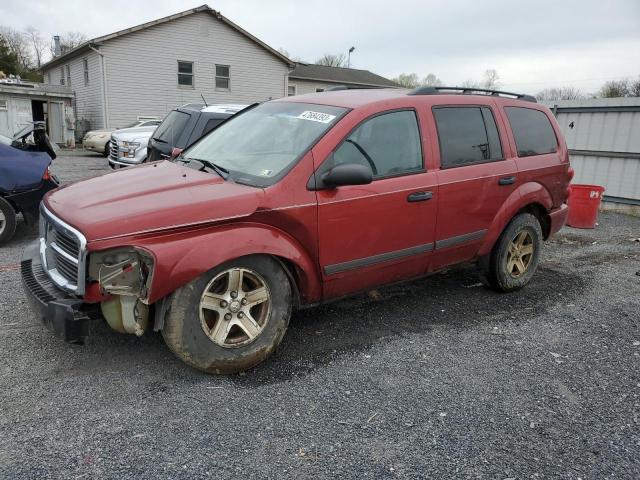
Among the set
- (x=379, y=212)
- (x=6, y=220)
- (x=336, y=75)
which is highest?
(x=336, y=75)

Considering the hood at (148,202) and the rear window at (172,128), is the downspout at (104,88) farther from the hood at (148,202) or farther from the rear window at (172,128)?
the hood at (148,202)

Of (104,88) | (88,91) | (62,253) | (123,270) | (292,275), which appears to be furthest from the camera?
Result: (88,91)

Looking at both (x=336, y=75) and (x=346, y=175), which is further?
(x=336, y=75)

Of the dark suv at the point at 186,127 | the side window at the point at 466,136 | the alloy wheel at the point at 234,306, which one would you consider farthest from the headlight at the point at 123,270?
the dark suv at the point at 186,127

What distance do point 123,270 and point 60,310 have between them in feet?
1.43

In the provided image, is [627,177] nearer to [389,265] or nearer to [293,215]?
[389,265]

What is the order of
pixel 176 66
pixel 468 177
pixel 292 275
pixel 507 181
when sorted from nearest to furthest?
pixel 292 275 → pixel 468 177 → pixel 507 181 → pixel 176 66

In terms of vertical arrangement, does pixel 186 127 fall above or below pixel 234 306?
above

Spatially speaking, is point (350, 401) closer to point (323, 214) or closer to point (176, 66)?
point (323, 214)

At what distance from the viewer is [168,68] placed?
23766 mm

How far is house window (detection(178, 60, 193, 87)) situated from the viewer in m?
24.2

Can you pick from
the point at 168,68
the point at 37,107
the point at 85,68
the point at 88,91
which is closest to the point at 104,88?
the point at 88,91

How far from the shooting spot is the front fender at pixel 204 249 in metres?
2.91

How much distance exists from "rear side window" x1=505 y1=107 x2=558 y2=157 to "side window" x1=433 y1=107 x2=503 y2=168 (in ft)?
1.10
